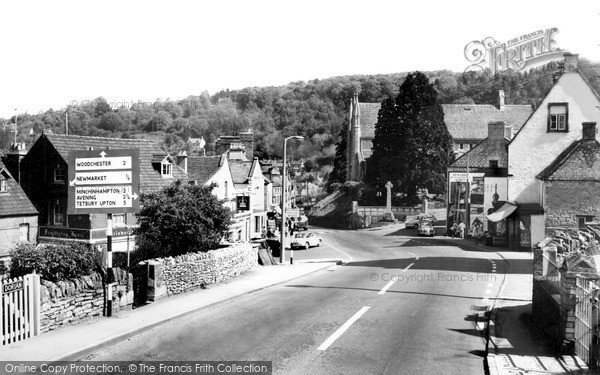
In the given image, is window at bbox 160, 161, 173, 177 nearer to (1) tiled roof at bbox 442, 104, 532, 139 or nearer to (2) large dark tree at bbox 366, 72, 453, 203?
(2) large dark tree at bbox 366, 72, 453, 203

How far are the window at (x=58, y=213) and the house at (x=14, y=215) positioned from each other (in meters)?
1.44

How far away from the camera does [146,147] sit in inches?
1769

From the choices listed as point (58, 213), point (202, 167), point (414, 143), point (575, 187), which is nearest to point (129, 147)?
point (58, 213)

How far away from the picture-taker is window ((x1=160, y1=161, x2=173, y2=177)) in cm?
4424

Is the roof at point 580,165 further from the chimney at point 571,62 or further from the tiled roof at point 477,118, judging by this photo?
the tiled roof at point 477,118

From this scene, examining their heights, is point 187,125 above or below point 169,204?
above

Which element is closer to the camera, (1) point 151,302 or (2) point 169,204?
(1) point 151,302

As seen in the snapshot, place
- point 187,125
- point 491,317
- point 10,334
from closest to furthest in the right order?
point 10,334 → point 491,317 → point 187,125

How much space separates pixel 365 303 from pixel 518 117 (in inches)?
3355

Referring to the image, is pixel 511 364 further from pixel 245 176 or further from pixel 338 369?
pixel 245 176

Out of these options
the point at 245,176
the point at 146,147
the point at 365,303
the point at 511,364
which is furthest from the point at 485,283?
the point at 245,176

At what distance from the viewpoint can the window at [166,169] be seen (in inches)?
1742

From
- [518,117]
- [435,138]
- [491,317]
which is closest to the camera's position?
[491,317]

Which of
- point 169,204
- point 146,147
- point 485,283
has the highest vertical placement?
point 146,147
